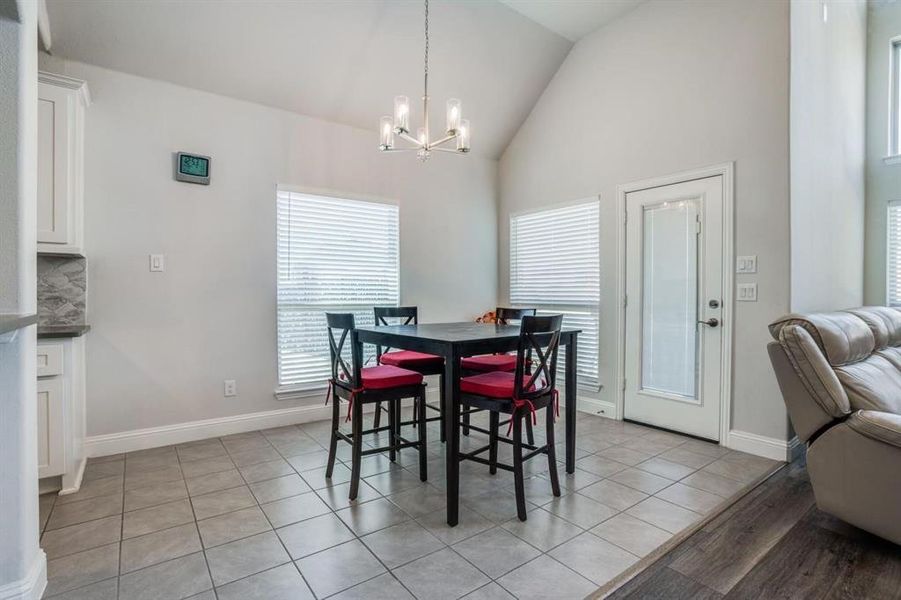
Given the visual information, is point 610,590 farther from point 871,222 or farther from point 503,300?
point 871,222

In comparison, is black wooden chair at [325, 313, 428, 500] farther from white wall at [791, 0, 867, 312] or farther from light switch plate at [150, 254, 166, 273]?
white wall at [791, 0, 867, 312]

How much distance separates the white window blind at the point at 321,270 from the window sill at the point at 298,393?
1.2 inches

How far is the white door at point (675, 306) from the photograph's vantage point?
11.0 feet

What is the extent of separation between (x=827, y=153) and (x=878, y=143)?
3.98ft

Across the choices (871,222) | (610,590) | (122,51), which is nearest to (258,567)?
(610,590)

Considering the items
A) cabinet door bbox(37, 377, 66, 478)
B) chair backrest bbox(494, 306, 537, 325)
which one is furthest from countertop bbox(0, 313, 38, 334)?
chair backrest bbox(494, 306, 537, 325)

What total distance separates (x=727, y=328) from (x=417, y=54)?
321cm

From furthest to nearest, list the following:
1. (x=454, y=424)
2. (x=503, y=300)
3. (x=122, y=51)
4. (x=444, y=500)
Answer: (x=503, y=300) < (x=122, y=51) < (x=444, y=500) < (x=454, y=424)

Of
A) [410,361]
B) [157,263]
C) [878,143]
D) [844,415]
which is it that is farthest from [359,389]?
[878,143]

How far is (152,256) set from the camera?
3238 mm

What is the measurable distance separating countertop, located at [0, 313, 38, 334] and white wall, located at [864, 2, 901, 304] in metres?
5.82

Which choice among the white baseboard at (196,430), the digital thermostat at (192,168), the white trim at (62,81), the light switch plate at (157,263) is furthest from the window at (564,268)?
the white trim at (62,81)

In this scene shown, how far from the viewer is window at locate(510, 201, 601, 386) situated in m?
4.21

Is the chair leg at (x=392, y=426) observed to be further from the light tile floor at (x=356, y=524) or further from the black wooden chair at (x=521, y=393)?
the black wooden chair at (x=521, y=393)
